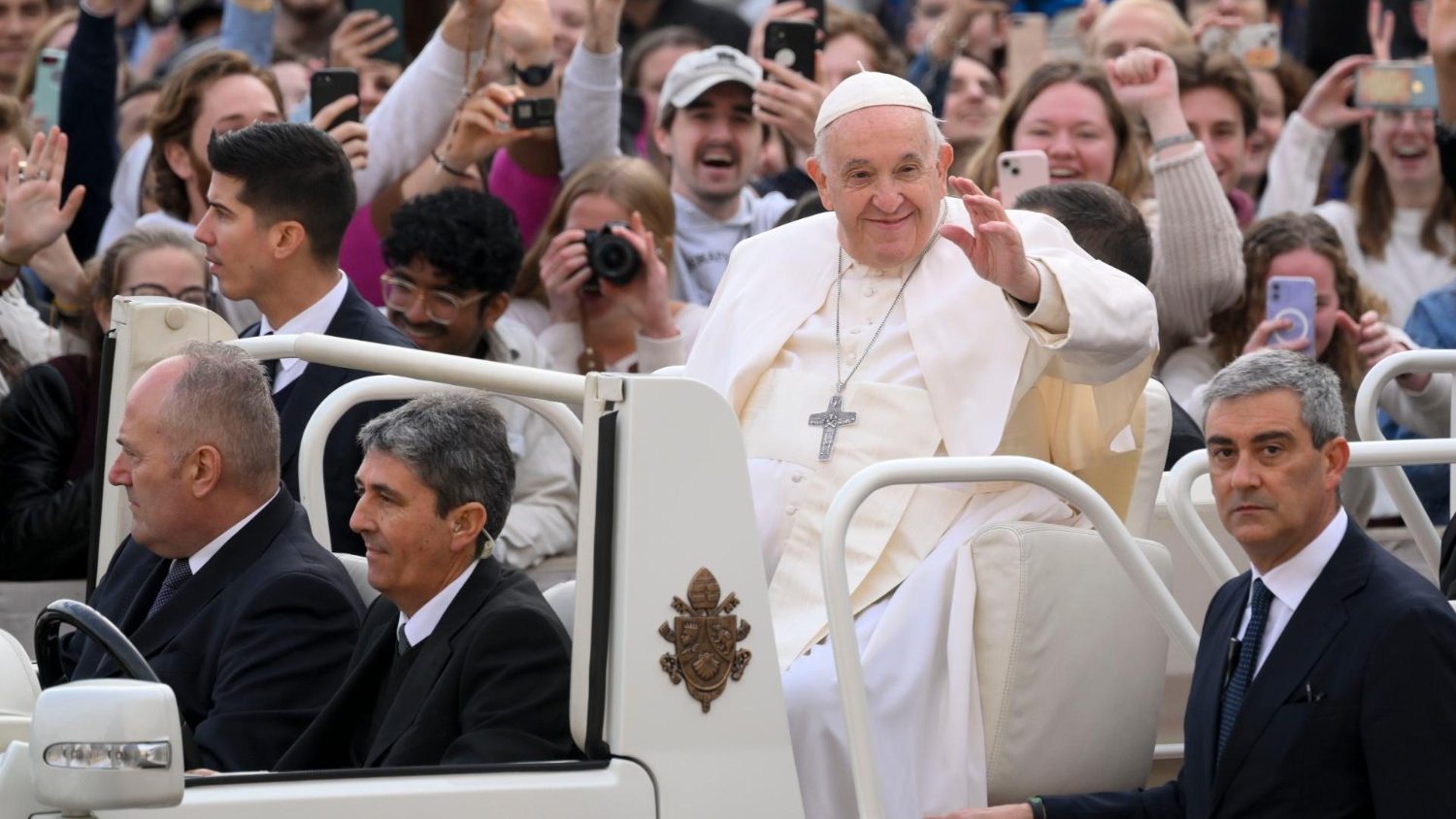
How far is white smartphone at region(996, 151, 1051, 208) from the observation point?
679 centimetres

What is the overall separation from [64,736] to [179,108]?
4.64 metres

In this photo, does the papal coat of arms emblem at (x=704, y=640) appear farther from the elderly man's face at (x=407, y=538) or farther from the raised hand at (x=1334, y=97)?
the raised hand at (x=1334, y=97)

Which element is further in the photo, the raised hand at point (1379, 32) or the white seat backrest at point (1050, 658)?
the raised hand at point (1379, 32)

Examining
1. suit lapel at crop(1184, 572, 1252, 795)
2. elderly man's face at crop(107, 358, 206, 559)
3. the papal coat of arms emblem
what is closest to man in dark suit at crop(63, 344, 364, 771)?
elderly man's face at crop(107, 358, 206, 559)

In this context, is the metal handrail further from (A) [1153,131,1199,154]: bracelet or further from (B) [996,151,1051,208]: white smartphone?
(A) [1153,131,1199,154]: bracelet

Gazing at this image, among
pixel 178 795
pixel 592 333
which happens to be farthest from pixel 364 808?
pixel 592 333

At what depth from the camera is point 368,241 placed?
7.50 m

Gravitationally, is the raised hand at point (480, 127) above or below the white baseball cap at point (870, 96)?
above

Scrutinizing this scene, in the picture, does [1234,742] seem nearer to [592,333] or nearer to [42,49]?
[592,333]

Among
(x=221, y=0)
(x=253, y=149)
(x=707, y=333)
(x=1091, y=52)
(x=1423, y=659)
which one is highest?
(x=221, y=0)

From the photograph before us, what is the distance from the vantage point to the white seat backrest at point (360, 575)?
449cm

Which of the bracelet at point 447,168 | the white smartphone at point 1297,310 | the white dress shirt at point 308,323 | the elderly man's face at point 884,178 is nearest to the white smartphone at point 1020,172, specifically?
the white smartphone at point 1297,310

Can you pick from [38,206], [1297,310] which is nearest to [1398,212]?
[1297,310]

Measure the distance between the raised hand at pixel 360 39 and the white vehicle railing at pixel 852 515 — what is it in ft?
16.6
